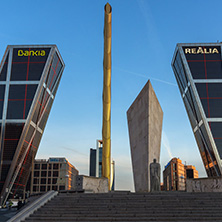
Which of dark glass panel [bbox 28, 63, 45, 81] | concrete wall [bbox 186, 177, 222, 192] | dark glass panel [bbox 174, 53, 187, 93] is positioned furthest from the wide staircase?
dark glass panel [bbox 174, 53, 187, 93]

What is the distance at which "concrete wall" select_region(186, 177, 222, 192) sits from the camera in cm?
2080

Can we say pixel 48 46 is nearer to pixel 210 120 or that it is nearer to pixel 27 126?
pixel 27 126

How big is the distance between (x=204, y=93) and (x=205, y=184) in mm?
44929

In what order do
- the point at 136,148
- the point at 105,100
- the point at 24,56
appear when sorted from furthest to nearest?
the point at 24,56 < the point at 136,148 < the point at 105,100

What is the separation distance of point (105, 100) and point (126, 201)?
1514 centimetres

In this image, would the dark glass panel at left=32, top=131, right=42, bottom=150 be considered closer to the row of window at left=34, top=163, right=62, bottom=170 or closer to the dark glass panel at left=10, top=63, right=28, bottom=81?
the dark glass panel at left=10, top=63, right=28, bottom=81

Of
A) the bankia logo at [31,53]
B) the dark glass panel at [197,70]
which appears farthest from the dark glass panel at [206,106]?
the bankia logo at [31,53]

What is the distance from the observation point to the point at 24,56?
225ft

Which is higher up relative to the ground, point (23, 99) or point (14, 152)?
point (23, 99)

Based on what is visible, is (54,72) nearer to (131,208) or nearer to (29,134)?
(29,134)

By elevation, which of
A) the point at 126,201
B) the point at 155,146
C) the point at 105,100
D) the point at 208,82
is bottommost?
the point at 126,201

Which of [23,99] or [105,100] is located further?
[23,99]

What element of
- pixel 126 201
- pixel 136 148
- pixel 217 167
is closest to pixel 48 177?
pixel 217 167

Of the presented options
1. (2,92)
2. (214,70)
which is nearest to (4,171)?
(2,92)
